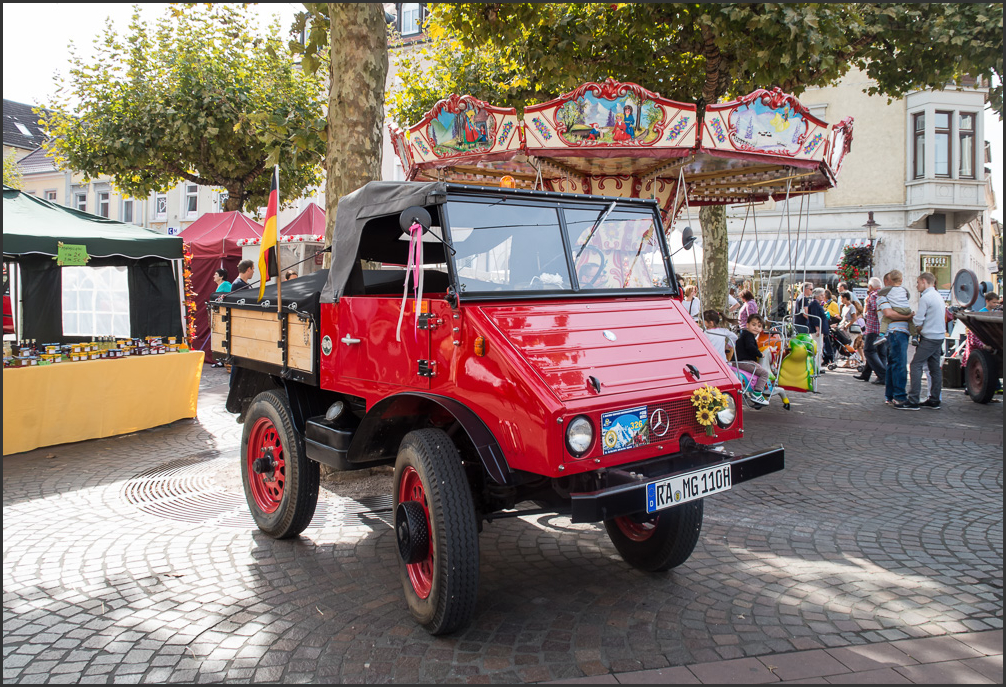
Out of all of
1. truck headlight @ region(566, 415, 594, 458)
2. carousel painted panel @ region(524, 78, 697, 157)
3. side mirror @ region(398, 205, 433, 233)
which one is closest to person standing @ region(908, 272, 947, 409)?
carousel painted panel @ region(524, 78, 697, 157)

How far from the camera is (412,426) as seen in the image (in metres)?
4.04

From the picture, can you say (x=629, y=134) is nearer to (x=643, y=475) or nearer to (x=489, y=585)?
(x=643, y=475)

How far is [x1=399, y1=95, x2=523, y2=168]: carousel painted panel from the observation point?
320 inches

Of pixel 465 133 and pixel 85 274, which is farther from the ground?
pixel 465 133

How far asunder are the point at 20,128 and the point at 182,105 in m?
30.3

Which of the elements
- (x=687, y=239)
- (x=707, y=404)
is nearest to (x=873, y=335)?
(x=687, y=239)

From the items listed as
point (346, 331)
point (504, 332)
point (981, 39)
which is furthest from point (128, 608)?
point (981, 39)

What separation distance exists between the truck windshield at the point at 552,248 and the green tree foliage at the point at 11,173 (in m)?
37.4

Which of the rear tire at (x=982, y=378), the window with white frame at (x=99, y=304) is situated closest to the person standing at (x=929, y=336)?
the rear tire at (x=982, y=378)

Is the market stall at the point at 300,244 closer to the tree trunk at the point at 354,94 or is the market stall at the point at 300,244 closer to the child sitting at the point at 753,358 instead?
the tree trunk at the point at 354,94

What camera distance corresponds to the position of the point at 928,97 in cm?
2511

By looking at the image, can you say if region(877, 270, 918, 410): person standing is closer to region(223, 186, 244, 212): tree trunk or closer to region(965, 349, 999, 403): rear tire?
region(965, 349, 999, 403): rear tire

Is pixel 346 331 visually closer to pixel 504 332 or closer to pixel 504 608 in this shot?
pixel 504 332

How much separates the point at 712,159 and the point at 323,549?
6.88m
